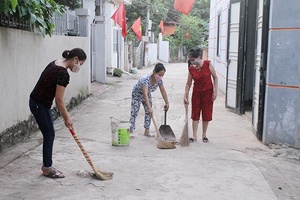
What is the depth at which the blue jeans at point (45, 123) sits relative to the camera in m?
4.29

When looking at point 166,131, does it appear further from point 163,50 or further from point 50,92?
point 163,50

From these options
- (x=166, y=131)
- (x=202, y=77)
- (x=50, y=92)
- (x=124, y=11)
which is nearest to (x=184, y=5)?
(x=124, y=11)

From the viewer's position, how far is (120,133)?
586 cm

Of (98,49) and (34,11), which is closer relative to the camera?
(34,11)

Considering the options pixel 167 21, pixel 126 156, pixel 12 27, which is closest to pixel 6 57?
pixel 12 27

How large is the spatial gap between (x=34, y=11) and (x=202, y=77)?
2.76 metres

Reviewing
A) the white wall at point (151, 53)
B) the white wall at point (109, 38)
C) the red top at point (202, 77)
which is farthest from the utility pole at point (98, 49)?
the white wall at point (151, 53)

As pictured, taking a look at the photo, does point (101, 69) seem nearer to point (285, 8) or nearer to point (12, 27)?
point (12, 27)

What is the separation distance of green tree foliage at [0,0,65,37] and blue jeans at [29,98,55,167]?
1.41 metres

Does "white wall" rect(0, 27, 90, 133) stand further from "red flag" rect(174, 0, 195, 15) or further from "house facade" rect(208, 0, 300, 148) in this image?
"red flag" rect(174, 0, 195, 15)

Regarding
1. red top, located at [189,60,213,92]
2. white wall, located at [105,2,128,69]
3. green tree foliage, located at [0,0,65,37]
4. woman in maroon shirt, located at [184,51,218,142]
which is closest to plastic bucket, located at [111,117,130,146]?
woman in maroon shirt, located at [184,51,218,142]

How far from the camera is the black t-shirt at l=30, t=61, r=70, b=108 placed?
4129mm

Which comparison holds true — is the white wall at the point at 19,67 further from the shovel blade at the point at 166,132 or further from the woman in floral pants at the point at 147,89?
the shovel blade at the point at 166,132

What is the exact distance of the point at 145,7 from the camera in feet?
95.5
